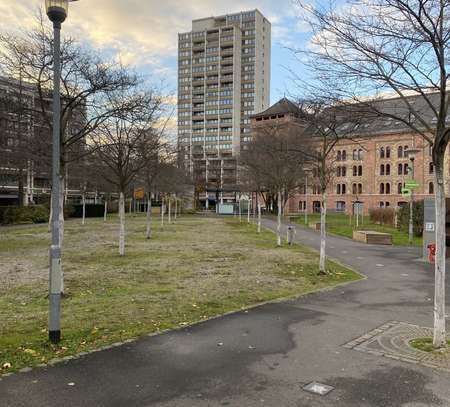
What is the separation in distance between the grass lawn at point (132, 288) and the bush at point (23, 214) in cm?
2132

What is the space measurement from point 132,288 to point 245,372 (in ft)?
19.9

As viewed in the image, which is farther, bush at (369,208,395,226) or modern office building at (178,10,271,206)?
modern office building at (178,10,271,206)

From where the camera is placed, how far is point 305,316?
852 centimetres

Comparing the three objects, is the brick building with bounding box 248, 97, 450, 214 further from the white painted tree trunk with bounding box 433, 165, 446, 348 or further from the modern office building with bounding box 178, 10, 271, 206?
the white painted tree trunk with bounding box 433, 165, 446, 348

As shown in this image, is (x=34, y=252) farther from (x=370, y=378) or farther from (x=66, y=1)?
(x=370, y=378)

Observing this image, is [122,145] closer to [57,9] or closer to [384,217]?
[57,9]

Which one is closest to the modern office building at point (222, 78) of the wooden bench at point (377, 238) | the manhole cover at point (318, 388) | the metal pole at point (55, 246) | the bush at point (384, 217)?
the bush at point (384, 217)

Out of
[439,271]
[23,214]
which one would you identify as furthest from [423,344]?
[23,214]

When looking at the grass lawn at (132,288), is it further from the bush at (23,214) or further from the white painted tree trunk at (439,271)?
the bush at (23,214)

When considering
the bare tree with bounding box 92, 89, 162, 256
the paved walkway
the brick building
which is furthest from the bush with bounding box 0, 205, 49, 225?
the brick building

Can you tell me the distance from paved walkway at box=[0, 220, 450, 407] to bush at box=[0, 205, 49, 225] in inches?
1454

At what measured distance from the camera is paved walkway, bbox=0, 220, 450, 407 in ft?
15.8

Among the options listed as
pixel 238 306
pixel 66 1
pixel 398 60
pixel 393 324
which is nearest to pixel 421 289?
pixel 393 324

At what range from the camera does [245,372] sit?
560cm
